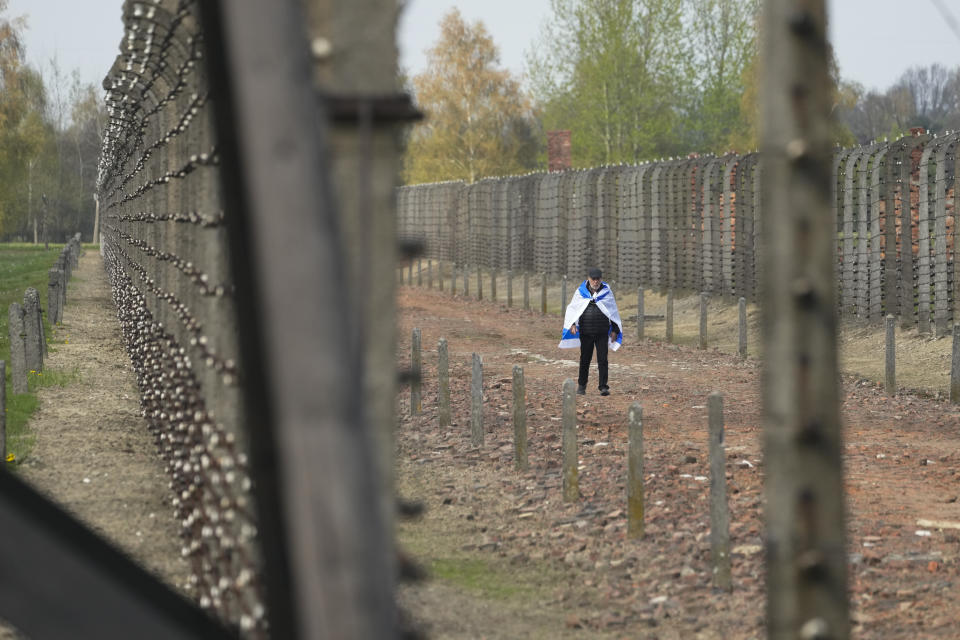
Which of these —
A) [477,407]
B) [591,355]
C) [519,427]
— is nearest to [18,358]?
[477,407]

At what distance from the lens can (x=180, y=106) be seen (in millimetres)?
5035

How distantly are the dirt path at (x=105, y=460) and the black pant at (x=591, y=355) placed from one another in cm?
488

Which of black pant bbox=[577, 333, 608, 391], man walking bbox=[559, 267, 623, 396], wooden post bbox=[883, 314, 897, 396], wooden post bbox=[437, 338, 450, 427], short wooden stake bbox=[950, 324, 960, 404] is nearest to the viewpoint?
wooden post bbox=[437, 338, 450, 427]

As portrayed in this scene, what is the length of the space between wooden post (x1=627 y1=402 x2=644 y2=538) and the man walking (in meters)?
6.71

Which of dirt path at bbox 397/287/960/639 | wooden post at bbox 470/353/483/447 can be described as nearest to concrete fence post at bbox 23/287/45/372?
dirt path at bbox 397/287/960/639

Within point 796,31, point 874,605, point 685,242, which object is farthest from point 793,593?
point 685,242

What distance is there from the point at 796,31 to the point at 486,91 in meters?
61.8

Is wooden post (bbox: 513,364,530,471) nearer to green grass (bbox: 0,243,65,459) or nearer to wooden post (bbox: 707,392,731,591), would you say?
wooden post (bbox: 707,392,731,591)

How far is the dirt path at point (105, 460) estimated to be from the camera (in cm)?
657

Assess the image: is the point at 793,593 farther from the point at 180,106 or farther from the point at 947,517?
the point at 947,517

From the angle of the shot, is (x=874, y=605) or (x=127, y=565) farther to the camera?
(x=874, y=605)

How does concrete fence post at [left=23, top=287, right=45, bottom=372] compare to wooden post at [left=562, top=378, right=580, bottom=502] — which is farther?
concrete fence post at [left=23, top=287, right=45, bottom=372]

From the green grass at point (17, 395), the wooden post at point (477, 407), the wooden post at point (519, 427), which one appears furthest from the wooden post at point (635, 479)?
the green grass at point (17, 395)

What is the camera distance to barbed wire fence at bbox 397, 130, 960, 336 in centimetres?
1762
